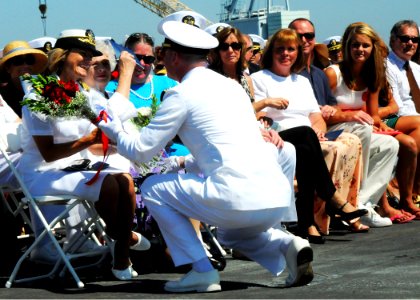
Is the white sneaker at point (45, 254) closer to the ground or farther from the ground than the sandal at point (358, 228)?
farther from the ground

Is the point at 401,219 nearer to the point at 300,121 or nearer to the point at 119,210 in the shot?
the point at 300,121

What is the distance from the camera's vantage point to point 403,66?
40.9 feet

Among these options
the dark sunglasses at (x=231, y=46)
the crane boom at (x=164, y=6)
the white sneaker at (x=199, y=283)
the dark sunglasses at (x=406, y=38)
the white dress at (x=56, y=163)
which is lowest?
the crane boom at (x=164, y=6)

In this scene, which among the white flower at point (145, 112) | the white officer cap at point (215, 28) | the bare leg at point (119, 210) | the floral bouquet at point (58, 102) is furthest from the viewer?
the white officer cap at point (215, 28)

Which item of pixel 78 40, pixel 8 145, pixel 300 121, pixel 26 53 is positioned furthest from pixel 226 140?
pixel 26 53

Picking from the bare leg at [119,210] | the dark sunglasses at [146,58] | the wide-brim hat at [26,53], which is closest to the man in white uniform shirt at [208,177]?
the bare leg at [119,210]

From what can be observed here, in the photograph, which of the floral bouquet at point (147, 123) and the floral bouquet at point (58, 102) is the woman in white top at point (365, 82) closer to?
the floral bouquet at point (147, 123)

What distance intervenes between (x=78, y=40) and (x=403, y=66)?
4992mm

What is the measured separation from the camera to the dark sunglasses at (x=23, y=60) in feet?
34.4

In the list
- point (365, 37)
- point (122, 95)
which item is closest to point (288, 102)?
point (365, 37)

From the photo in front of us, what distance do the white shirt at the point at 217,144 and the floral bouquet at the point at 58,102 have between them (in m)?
0.53

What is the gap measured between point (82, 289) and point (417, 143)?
5.17 metres

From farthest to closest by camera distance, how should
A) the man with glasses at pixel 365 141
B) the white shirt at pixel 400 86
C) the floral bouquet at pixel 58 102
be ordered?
the white shirt at pixel 400 86 → the man with glasses at pixel 365 141 → the floral bouquet at pixel 58 102

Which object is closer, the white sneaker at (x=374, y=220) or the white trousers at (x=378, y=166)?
the white sneaker at (x=374, y=220)
